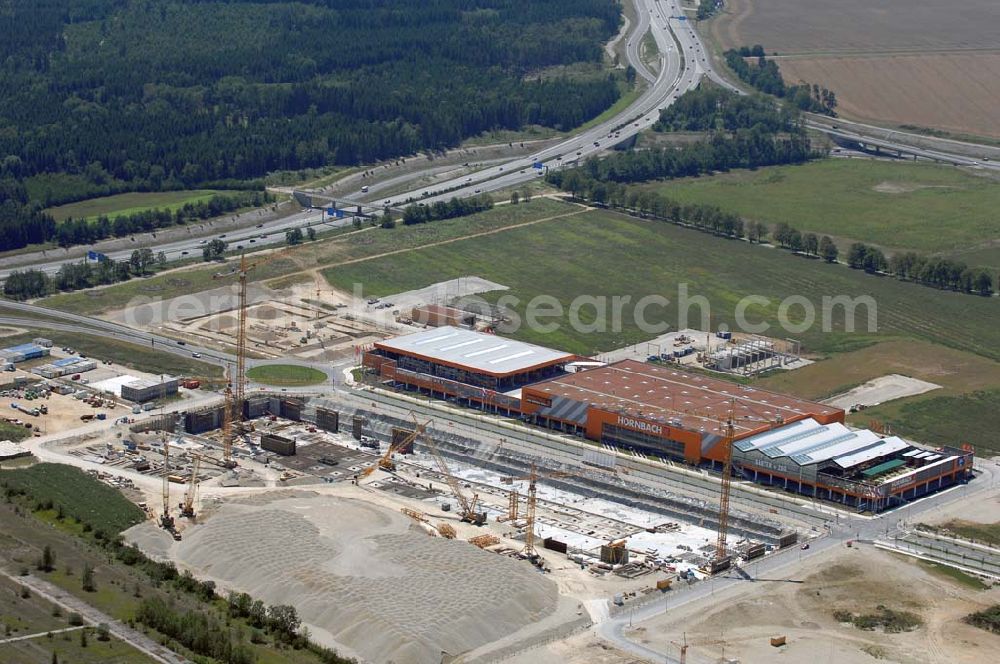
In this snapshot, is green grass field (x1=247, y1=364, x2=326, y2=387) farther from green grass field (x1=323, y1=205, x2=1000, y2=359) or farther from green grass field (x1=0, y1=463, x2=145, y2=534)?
green grass field (x1=0, y1=463, x2=145, y2=534)

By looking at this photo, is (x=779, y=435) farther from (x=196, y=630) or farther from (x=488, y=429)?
(x=196, y=630)

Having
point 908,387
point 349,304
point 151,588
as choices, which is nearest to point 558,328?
point 349,304

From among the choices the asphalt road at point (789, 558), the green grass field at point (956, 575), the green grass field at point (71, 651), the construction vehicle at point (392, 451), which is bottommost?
the construction vehicle at point (392, 451)

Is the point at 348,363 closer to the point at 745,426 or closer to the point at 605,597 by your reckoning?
the point at 745,426

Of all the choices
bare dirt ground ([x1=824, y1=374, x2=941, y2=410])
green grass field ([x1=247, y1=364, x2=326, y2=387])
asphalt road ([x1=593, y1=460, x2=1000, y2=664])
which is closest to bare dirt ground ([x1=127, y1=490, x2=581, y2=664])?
asphalt road ([x1=593, y1=460, x2=1000, y2=664])

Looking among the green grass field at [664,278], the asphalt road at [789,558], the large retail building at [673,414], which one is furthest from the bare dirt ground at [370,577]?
the green grass field at [664,278]

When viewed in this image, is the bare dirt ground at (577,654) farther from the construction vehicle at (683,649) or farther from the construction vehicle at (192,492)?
the construction vehicle at (192,492)

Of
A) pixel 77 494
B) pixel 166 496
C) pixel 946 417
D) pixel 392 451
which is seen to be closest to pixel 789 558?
pixel 392 451
